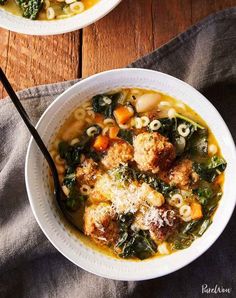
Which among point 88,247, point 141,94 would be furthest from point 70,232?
point 141,94

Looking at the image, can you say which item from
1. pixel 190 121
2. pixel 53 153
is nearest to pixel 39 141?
pixel 53 153

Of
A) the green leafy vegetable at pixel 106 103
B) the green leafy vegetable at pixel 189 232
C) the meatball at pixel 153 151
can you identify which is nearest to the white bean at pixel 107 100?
the green leafy vegetable at pixel 106 103

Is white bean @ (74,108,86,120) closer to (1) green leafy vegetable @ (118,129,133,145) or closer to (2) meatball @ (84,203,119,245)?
(1) green leafy vegetable @ (118,129,133,145)

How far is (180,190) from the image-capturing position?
→ 3.27 m

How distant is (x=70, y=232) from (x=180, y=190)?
645 millimetres

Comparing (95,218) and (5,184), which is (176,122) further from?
(5,184)

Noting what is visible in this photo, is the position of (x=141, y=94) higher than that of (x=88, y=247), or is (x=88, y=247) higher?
(x=141, y=94)

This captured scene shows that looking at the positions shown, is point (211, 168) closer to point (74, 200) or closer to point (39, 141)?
point (74, 200)

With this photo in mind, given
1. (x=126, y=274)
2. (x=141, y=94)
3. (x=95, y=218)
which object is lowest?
(x=126, y=274)

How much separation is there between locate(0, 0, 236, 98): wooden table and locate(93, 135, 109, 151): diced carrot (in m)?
0.49

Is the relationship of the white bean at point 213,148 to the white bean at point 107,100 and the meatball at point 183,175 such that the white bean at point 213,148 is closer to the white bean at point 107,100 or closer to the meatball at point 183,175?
the meatball at point 183,175

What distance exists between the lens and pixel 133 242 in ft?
10.8

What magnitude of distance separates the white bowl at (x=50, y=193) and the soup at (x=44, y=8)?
586 mm

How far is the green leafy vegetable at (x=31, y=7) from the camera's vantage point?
3.49 metres
